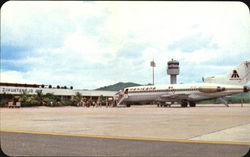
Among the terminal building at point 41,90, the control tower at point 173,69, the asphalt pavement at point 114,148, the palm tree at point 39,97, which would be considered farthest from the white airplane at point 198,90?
the control tower at point 173,69

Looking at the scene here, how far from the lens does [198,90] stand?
201ft

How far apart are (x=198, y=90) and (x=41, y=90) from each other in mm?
40414

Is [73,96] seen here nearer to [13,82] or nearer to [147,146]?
[13,82]

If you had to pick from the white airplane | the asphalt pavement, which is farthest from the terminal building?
the asphalt pavement

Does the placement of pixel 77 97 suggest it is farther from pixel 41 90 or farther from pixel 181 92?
pixel 181 92

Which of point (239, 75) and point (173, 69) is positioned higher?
point (173, 69)

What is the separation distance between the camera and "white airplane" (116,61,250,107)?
5812 cm

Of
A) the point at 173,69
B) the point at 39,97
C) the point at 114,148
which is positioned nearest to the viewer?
the point at 114,148

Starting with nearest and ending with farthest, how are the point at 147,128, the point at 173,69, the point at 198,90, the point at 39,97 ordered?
the point at 147,128, the point at 198,90, the point at 39,97, the point at 173,69

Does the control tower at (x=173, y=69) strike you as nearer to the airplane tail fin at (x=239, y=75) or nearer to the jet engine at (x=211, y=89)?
the jet engine at (x=211, y=89)


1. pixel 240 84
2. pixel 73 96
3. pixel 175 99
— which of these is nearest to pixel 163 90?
pixel 175 99

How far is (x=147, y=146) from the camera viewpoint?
10.3 meters


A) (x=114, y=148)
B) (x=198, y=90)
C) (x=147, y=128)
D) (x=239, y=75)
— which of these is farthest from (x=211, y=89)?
(x=114, y=148)

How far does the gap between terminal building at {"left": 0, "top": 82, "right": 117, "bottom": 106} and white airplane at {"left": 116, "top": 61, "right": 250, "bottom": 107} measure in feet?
81.4
